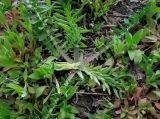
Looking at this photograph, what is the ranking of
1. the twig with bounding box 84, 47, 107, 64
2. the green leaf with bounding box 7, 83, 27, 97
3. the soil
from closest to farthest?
the green leaf with bounding box 7, 83, 27, 97 → the soil → the twig with bounding box 84, 47, 107, 64

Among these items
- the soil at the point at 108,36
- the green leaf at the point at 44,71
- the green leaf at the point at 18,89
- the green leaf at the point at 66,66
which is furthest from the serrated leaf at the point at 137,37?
the green leaf at the point at 18,89

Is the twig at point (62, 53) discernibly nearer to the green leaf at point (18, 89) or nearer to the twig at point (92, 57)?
the twig at point (92, 57)

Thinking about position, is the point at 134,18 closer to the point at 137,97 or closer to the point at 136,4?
the point at 136,4

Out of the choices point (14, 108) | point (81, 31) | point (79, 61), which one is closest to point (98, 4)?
point (81, 31)

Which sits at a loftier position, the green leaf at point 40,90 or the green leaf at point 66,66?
the green leaf at point 66,66

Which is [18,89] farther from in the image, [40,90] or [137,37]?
[137,37]

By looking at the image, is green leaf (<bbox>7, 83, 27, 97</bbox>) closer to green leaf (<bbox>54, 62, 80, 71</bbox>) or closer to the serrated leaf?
green leaf (<bbox>54, 62, 80, 71</bbox>)

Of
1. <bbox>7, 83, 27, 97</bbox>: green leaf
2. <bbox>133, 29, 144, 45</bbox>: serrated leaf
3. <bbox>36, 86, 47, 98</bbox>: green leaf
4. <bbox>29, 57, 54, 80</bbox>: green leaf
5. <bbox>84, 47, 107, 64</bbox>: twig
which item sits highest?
<bbox>133, 29, 144, 45</bbox>: serrated leaf

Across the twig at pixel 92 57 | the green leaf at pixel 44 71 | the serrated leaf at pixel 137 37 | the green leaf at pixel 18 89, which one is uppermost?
the serrated leaf at pixel 137 37

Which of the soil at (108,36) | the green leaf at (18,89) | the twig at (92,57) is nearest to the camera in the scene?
the green leaf at (18,89)

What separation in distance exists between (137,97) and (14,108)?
77 cm

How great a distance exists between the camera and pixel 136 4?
2639 mm

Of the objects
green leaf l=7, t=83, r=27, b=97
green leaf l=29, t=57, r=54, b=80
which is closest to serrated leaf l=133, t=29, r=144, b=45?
green leaf l=29, t=57, r=54, b=80

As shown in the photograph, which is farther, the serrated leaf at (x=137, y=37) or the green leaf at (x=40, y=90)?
the serrated leaf at (x=137, y=37)
